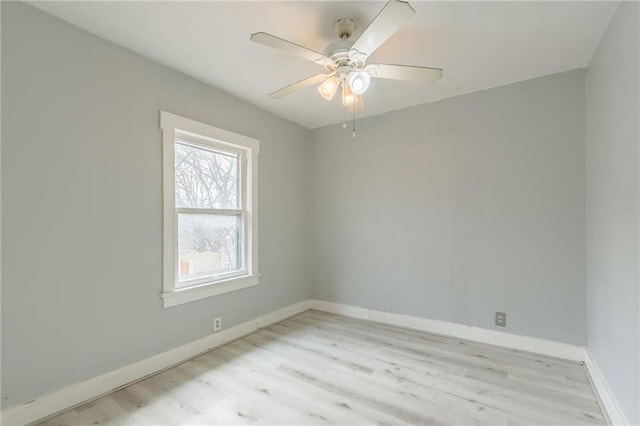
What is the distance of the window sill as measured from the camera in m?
2.48

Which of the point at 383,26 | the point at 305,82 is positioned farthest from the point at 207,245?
the point at 383,26

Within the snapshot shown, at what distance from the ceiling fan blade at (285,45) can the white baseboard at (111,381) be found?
240 centimetres

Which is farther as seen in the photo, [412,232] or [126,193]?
[412,232]

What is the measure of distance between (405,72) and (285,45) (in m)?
0.78

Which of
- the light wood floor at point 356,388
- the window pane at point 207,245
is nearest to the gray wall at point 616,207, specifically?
the light wood floor at point 356,388

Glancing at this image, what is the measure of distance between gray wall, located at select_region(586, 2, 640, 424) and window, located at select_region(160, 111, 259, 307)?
289cm

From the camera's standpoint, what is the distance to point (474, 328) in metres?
2.97

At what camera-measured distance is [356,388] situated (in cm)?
214

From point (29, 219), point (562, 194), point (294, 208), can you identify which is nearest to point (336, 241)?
point (294, 208)

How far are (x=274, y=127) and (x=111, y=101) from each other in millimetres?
1749

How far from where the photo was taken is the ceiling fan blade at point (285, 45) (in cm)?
163

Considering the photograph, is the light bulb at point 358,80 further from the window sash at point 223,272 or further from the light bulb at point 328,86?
the window sash at point 223,272

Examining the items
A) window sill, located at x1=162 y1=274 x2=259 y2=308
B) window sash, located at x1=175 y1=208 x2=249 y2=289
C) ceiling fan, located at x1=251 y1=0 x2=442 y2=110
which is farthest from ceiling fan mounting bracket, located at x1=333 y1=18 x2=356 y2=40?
window sill, located at x1=162 y1=274 x2=259 y2=308

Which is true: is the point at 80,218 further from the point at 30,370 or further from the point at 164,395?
the point at 164,395
